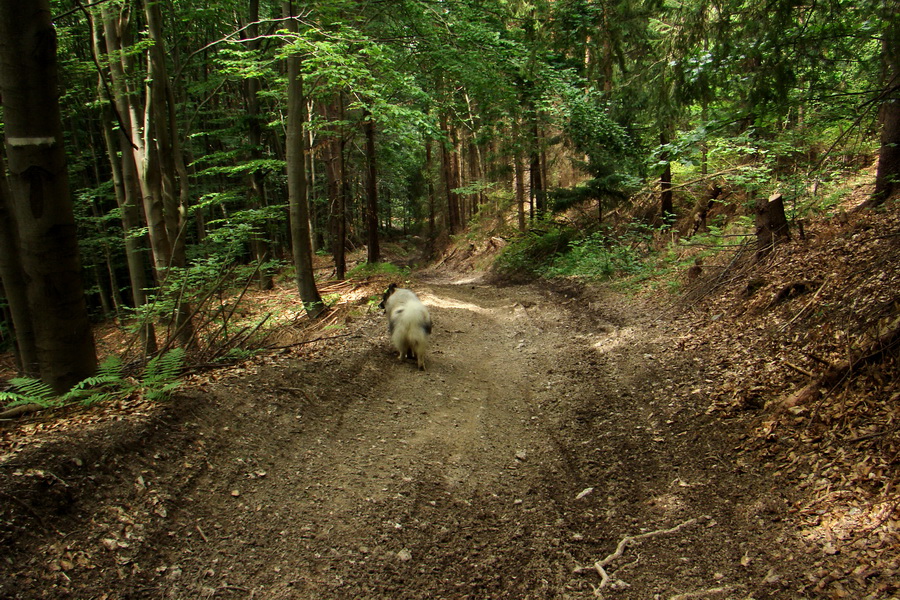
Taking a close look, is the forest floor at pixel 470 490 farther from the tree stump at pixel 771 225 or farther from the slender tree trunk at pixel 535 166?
the slender tree trunk at pixel 535 166

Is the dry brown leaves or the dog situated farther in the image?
the dog

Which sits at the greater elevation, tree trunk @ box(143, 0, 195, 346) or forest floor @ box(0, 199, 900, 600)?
tree trunk @ box(143, 0, 195, 346)

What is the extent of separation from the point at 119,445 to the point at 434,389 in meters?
3.66

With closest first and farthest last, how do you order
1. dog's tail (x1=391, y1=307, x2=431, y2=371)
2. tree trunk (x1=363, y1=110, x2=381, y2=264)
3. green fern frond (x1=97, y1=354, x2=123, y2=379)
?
green fern frond (x1=97, y1=354, x2=123, y2=379) < dog's tail (x1=391, y1=307, x2=431, y2=371) < tree trunk (x1=363, y1=110, x2=381, y2=264)

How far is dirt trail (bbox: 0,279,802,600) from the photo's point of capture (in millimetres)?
2670

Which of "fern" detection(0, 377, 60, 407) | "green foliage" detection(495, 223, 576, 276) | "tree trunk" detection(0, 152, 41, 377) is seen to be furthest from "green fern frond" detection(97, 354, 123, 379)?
"green foliage" detection(495, 223, 576, 276)

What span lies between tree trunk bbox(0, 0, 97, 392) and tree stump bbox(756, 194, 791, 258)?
8823 mm

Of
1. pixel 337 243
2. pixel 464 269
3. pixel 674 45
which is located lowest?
pixel 464 269

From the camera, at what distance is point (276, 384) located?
17.2ft

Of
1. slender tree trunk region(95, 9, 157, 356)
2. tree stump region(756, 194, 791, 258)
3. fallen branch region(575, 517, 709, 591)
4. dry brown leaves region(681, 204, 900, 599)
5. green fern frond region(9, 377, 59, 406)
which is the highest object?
slender tree trunk region(95, 9, 157, 356)

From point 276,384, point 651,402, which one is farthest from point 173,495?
point 651,402

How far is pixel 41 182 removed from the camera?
3.38 meters

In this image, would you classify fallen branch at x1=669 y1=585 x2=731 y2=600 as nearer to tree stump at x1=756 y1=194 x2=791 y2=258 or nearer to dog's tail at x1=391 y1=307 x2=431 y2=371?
dog's tail at x1=391 y1=307 x2=431 y2=371

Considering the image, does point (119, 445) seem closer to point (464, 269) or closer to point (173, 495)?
point (173, 495)
